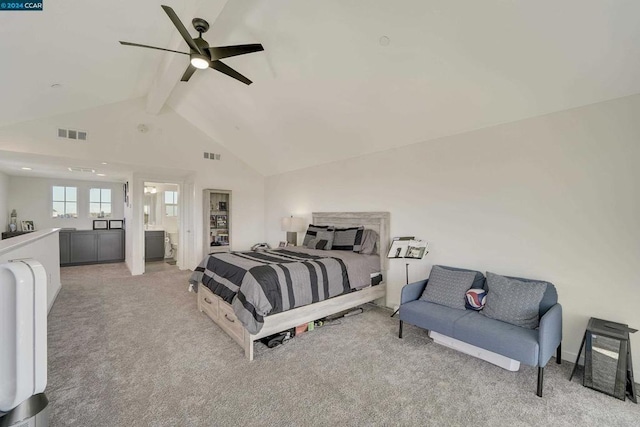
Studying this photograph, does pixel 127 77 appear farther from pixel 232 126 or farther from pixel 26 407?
pixel 26 407

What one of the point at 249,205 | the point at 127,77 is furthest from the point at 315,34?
the point at 249,205

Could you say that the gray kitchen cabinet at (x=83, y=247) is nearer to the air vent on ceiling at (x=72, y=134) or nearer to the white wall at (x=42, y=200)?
the white wall at (x=42, y=200)

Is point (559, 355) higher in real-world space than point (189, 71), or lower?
lower

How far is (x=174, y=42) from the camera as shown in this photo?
10.4 feet

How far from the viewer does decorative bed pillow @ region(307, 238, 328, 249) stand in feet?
14.5

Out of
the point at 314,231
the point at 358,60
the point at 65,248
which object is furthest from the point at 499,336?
the point at 65,248

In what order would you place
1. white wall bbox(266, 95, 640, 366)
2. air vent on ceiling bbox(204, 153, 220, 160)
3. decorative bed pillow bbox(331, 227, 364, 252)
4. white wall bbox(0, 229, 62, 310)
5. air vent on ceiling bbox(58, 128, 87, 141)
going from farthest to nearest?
1. air vent on ceiling bbox(204, 153, 220, 160)
2. air vent on ceiling bbox(58, 128, 87, 141)
3. decorative bed pillow bbox(331, 227, 364, 252)
4. white wall bbox(0, 229, 62, 310)
5. white wall bbox(266, 95, 640, 366)

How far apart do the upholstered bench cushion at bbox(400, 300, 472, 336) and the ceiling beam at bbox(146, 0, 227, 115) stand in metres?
3.40

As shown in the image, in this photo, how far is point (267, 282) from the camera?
2.70 m

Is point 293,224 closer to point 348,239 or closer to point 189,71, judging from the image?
point 348,239

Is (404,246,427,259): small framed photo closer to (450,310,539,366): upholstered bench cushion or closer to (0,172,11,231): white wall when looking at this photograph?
(450,310,539,366): upholstered bench cushion

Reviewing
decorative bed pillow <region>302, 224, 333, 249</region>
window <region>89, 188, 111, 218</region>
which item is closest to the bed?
decorative bed pillow <region>302, 224, 333, 249</region>

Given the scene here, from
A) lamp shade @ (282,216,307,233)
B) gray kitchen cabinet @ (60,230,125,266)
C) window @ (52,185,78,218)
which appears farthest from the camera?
window @ (52,185,78,218)

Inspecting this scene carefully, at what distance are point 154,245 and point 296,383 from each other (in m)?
6.55
